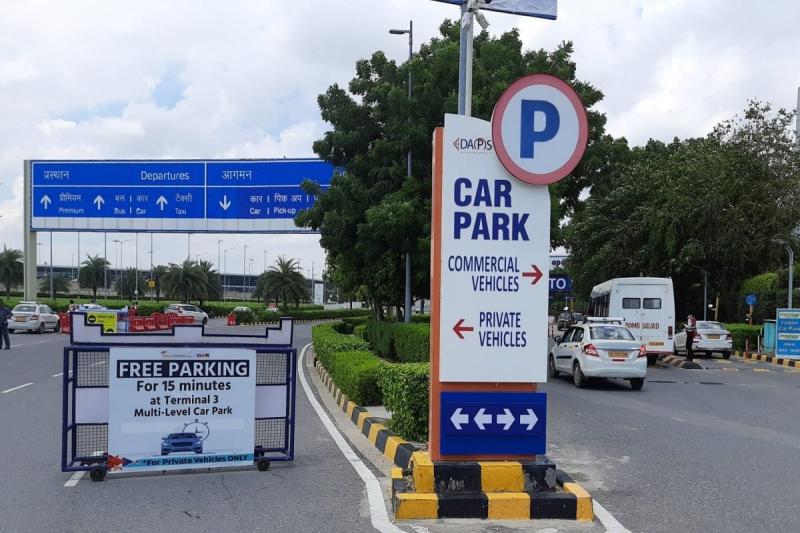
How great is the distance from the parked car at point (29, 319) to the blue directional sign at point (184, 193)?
6.69m

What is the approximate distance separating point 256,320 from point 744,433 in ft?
169

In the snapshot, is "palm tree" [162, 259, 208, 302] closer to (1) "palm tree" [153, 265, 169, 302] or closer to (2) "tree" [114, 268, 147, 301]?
(1) "palm tree" [153, 265, 169, 302]

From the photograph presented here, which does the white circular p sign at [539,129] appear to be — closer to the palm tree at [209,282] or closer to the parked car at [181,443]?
the parked car at [181,443]

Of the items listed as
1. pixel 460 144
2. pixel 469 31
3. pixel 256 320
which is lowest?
pixel 256 320

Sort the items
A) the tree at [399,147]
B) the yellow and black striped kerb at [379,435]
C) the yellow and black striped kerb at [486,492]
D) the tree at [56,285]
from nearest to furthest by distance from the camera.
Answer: the yellow and black striped kerb at [486,492]
the yellow and black striped kerb at [379,435]
the tree at [399,147]
the tree at [56,285]

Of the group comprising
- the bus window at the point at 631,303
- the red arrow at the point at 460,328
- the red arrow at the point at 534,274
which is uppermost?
the red arrow at the point at 534,274

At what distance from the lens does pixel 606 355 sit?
15.4 metres

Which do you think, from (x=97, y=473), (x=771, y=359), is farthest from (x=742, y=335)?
(x=97, y=473)

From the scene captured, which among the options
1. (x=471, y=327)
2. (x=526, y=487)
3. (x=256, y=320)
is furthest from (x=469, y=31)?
(x=256, y=320)

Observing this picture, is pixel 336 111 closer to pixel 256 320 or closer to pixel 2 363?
pixel 2 363

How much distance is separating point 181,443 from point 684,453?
5.66 m

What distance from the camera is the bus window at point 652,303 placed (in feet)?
74.2

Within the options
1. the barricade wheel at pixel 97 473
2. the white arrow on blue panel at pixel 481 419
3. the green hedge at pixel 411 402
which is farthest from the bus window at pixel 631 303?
the barricade wheel at pixel 97 473

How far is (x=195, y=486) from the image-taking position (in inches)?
261
